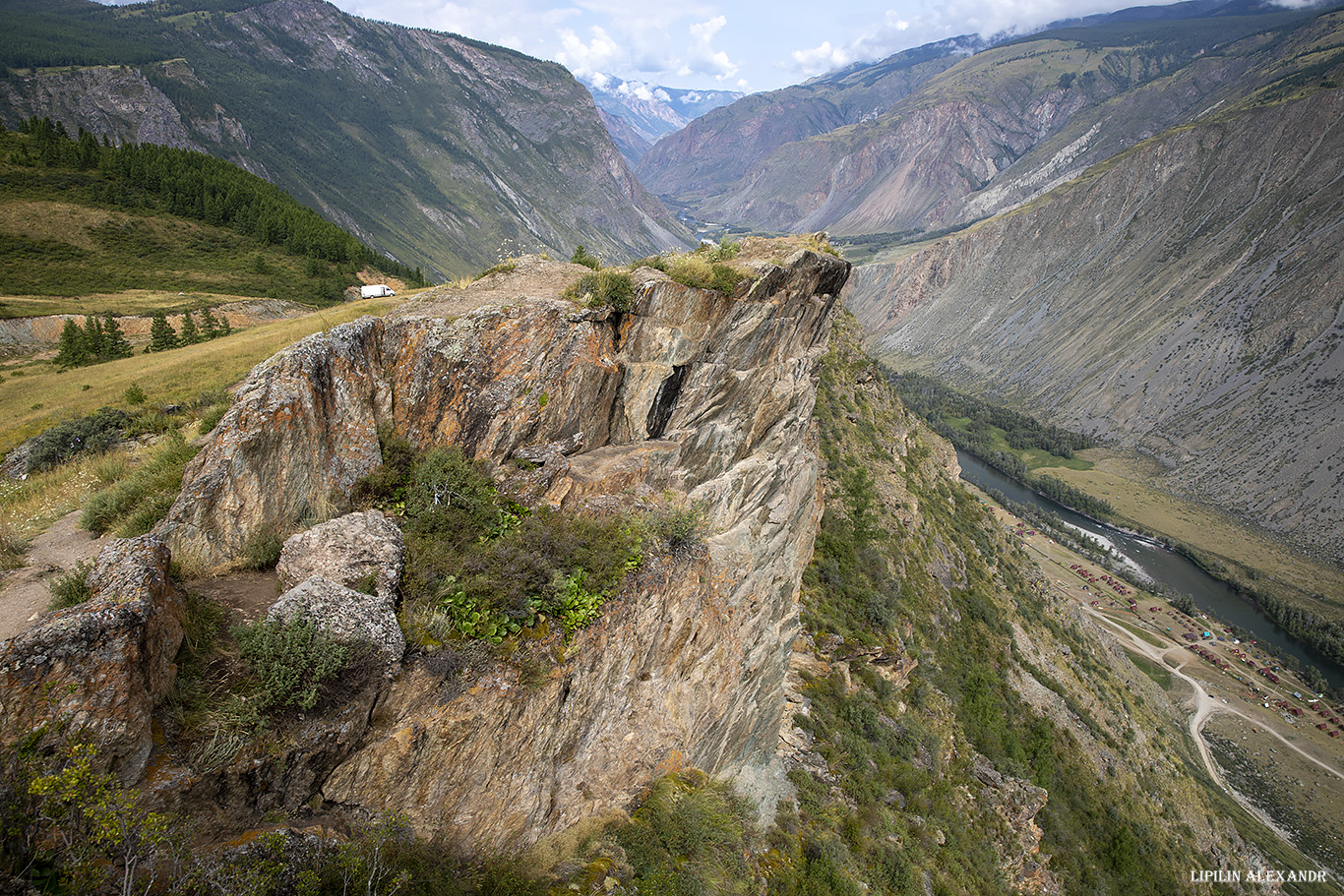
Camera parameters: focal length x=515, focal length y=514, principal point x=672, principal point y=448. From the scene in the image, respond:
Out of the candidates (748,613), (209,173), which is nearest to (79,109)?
(209,173)

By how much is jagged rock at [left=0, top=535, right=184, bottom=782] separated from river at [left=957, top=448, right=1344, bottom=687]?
4388 inches

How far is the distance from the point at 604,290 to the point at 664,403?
3.17 metres

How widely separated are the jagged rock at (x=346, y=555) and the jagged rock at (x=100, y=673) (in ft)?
4.98

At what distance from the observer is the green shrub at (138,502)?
7391 millimetres

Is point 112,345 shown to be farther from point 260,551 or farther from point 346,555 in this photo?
point 346,555

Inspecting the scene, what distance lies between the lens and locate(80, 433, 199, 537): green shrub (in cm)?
739

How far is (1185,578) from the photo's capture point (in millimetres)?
84375

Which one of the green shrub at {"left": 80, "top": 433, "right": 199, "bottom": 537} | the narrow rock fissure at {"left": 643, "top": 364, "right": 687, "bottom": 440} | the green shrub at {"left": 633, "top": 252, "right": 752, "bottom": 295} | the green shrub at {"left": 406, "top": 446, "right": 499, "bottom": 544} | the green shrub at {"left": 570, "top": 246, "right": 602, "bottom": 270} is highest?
the green shrub at {"left": 633, "top": 252, "right": 752, "bottom": 295}

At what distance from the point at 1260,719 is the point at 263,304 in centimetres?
10936

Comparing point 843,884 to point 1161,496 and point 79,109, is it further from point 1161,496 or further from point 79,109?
point 79,109

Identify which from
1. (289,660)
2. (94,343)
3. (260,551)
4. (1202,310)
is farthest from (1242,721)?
(94,343)

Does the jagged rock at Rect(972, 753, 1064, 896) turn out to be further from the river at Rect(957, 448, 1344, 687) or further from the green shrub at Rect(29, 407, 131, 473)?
the river at Rect(957, 448, 1344, 687)

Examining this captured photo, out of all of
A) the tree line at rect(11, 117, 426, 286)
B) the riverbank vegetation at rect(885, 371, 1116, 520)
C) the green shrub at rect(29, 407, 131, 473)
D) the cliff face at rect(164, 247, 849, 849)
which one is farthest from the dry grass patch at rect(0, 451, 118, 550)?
the riverbank vegetation at rect(885, 371, 1116, 520)

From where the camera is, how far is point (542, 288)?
12539 millimetres
